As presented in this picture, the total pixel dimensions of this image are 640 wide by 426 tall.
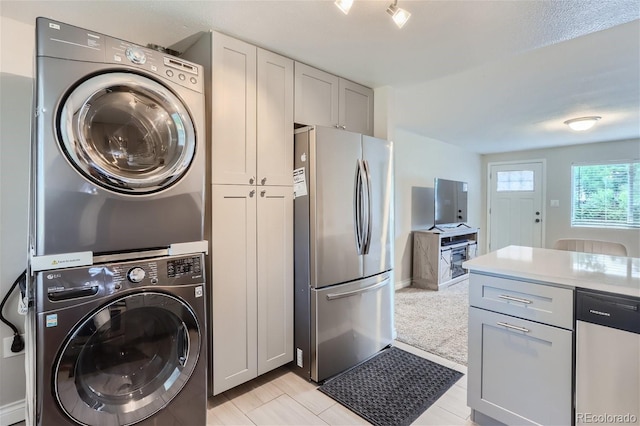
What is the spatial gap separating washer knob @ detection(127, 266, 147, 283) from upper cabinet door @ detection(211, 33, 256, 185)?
0.68 meters

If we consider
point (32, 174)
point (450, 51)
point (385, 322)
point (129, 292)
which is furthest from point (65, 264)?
point (450, 51)

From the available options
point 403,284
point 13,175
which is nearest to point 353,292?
point 13,175

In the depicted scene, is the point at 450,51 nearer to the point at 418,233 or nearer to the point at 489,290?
the point at 489,290

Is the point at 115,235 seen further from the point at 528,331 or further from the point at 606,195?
the point at 606,195

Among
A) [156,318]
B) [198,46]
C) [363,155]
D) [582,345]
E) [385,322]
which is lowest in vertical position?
[385,322]

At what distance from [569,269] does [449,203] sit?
378 cm

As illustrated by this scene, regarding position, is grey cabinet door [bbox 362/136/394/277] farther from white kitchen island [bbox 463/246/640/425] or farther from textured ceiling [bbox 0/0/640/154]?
white kitchen island [bbox 463/246/640/425]

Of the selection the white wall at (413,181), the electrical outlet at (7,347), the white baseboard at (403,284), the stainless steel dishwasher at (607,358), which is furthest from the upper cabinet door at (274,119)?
Answer: the white baseboard at (403,284)

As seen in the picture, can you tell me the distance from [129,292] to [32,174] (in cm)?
63

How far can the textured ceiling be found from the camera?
164cm

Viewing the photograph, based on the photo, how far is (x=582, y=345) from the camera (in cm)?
143

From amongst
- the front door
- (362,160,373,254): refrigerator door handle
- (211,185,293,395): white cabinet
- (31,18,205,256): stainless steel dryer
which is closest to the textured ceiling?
(31,18,205,256): stainless steel dryer

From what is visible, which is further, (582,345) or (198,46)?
(198,46)

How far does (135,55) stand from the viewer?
4.62 feet
